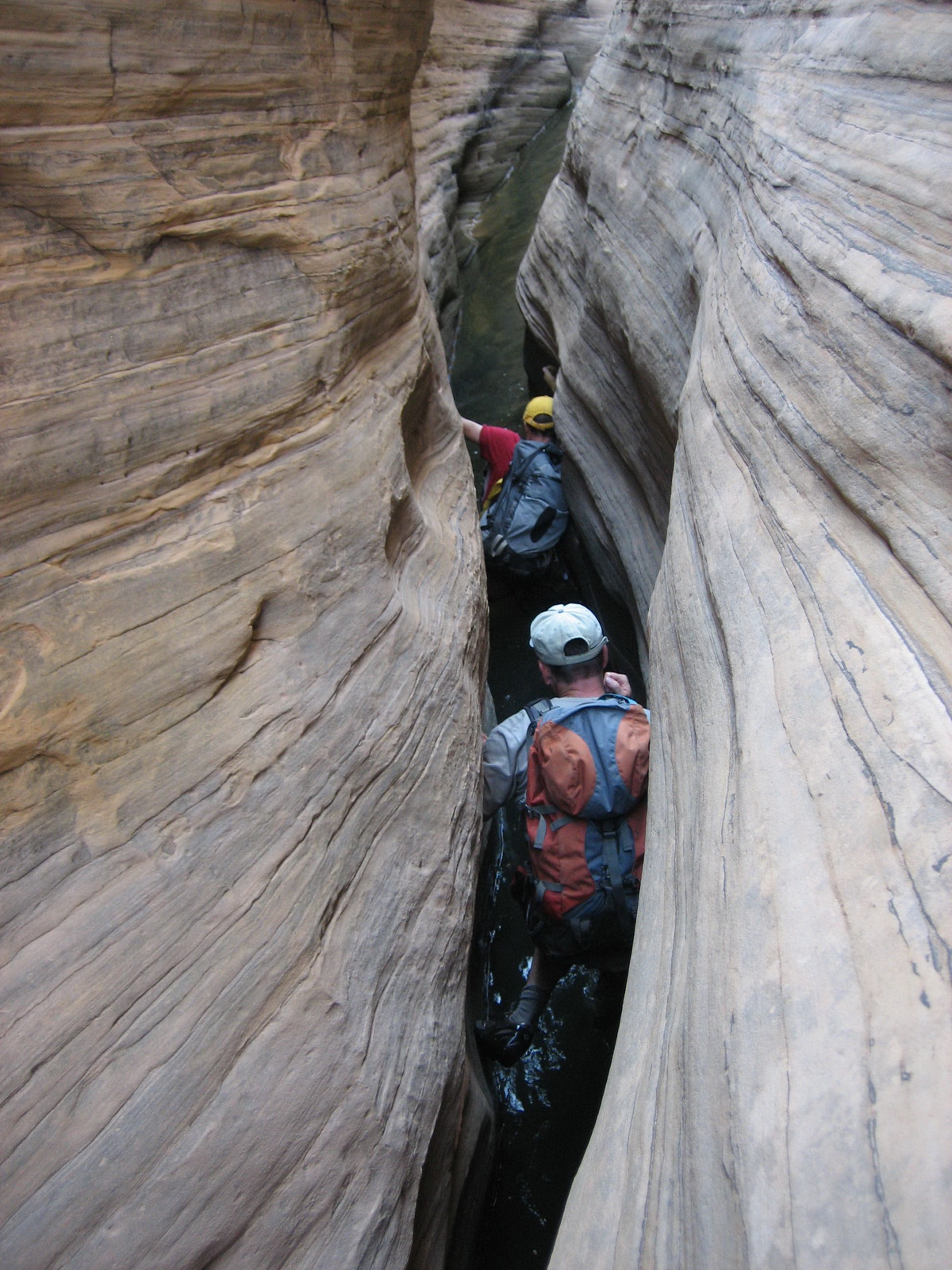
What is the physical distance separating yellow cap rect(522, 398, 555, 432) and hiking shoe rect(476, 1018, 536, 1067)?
13.9 ft

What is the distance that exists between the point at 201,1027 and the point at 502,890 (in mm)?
2399

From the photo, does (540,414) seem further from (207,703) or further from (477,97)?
(477,97)

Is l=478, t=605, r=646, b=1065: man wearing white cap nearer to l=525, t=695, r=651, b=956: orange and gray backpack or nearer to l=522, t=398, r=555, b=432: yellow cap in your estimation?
l=525, t=695, r=651, b=956: orange and gray backpack

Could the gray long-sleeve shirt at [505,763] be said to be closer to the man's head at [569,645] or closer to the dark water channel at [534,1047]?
the man's head at [569,645]

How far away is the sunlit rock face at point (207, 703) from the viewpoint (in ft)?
5.88

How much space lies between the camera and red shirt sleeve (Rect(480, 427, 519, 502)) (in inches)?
227

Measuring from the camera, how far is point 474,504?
4.40 m

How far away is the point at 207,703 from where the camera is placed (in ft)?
7.57

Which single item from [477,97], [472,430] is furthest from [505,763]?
[477,97]

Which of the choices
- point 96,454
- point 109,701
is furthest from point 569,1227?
point 96,454

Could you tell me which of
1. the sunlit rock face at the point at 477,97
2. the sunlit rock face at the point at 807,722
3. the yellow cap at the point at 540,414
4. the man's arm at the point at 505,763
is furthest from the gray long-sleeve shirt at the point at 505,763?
the sunlit rock face at the point at 477,97

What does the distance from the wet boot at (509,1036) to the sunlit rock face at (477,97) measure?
17.1ft

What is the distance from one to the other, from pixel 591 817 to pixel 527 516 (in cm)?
301

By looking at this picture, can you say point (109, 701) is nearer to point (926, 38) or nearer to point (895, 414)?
point (895, 414)
